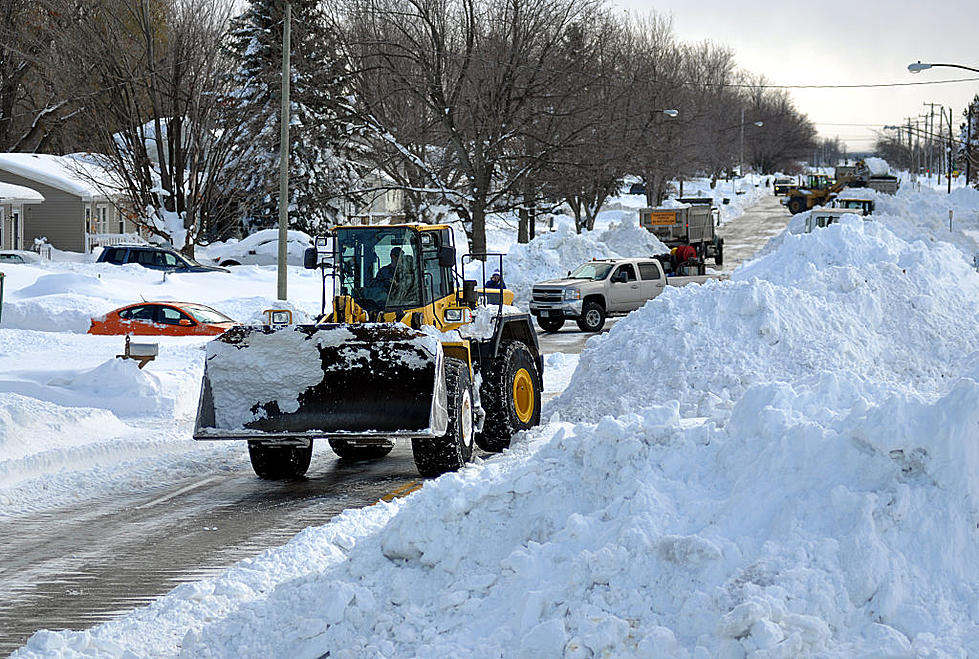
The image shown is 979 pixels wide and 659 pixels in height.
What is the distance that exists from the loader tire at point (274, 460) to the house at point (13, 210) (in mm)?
37449

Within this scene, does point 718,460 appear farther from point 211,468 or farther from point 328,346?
point 211,468

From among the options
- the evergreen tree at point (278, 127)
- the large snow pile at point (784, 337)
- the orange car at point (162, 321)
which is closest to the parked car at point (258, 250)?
the evergreen tree at point (278, 127)

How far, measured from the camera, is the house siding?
52812mm

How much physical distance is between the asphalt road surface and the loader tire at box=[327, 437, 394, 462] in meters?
0.14

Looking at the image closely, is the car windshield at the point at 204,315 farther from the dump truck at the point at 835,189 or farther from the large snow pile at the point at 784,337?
the dump truck at the point at 835,189

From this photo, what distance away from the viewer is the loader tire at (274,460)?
41.1 ft

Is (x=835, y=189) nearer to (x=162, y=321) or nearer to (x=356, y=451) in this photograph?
(x=162, y=321)

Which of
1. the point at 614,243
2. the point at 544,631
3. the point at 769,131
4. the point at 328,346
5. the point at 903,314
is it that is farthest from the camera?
the point at 769,131

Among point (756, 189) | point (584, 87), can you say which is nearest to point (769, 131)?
point (756, 189)

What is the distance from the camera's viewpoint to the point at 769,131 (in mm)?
164750

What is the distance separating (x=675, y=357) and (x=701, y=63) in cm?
11427

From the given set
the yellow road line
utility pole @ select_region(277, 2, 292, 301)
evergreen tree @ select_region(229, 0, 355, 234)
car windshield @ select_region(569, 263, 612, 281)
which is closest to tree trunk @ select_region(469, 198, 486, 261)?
evergreen tree @ select_region(229, 0, 355, 234)

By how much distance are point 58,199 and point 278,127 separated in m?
12.0

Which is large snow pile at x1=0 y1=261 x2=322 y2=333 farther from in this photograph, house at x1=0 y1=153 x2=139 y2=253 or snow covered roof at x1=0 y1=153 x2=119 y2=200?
house at x1=0 y1=153 x2=139 y2=253
